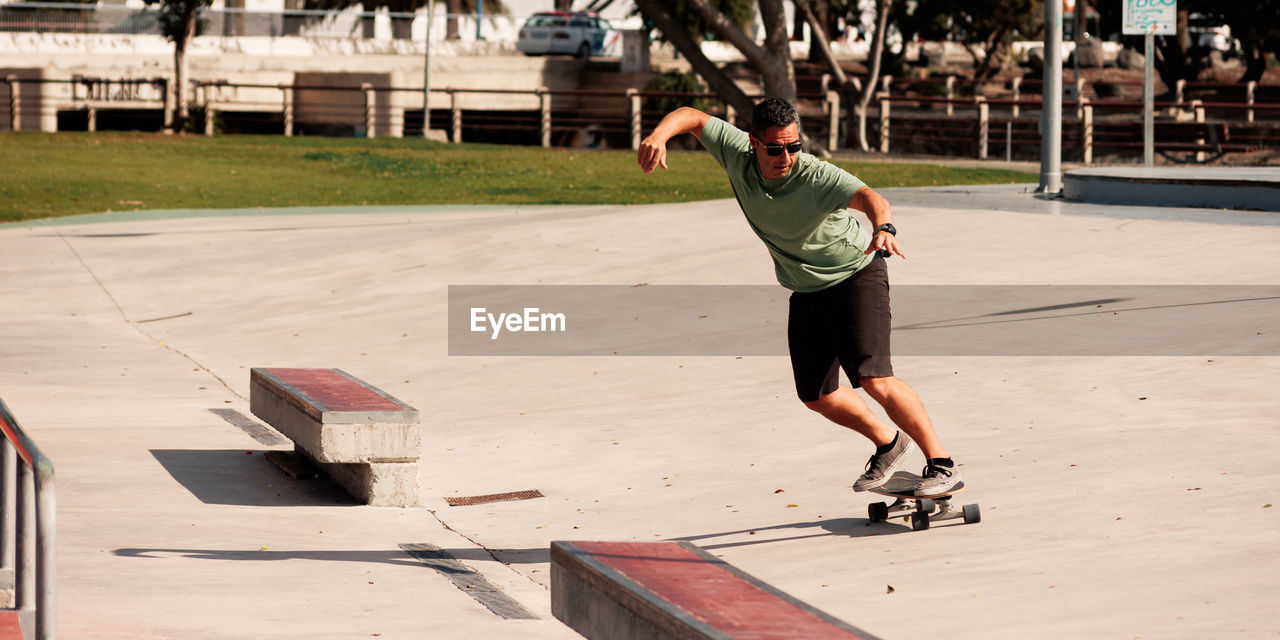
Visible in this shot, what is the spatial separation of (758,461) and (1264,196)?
931cm

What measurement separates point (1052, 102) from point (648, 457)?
11.7 meters

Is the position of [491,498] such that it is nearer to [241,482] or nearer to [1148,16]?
[241,482]

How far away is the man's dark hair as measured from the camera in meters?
5.57

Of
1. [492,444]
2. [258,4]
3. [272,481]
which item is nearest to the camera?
[272,481]

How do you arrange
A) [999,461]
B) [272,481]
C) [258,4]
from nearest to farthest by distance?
[999,461] < [272,481] < [258,4]

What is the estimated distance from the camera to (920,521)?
19.9 ft

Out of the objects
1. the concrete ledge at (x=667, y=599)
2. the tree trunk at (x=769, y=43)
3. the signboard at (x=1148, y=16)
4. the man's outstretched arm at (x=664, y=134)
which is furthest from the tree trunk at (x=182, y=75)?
the concrete ledge at (x=667, y=599)

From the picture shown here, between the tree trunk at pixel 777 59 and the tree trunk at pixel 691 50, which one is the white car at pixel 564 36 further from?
the tree trunk at pixel 777 59

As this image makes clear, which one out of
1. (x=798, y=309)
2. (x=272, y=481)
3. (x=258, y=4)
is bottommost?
(x=272, y=481)

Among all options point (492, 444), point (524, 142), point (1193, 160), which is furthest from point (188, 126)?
point (492, 444)

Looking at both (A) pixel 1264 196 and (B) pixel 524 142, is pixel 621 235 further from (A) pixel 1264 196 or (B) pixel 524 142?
(B) pixel 524 142

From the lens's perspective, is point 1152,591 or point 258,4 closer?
point 1152,591

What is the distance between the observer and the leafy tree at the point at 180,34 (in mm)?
40906

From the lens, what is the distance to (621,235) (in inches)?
611
